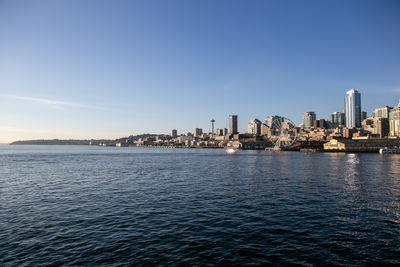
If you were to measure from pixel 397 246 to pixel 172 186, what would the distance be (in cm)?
3104

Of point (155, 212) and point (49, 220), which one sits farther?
point (155, 212)

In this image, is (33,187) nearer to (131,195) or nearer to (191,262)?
(131,195)

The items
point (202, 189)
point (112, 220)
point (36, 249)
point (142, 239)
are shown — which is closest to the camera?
point (36, 249)

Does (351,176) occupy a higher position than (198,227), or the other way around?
(198,227)

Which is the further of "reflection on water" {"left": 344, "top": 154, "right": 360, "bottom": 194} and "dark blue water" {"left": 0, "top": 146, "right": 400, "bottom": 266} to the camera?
"reflection on water" {"left": 344, "top": 154, "right": 360, "bottom": 194}

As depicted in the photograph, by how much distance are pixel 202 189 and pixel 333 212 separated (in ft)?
62.6

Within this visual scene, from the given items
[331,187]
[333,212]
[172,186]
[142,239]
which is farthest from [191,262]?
[331,187]

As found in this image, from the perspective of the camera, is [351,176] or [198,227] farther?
[351,176]

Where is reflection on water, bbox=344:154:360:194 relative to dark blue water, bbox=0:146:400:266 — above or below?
below

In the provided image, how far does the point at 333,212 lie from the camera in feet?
85.0

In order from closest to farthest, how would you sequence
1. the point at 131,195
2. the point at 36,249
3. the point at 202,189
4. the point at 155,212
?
the point at 36,249, the point at 155,212, the point at 131,195, the point at 202,189

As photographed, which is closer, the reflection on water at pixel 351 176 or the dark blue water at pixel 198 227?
the dark blue water at pixel 198 227

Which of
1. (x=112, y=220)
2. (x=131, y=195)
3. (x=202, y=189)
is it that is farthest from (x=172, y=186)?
(x=112, y=220)

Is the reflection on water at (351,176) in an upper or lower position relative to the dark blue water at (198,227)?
lower
